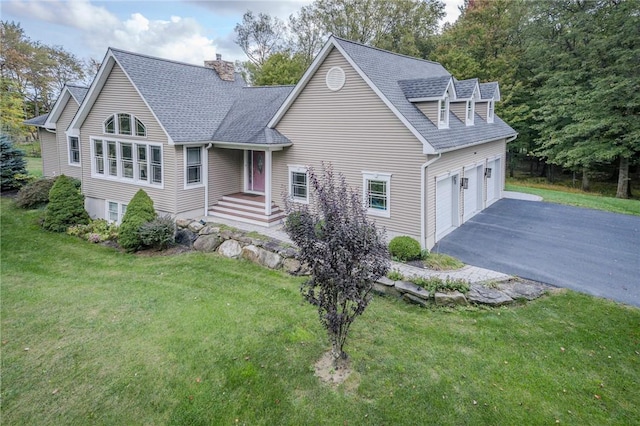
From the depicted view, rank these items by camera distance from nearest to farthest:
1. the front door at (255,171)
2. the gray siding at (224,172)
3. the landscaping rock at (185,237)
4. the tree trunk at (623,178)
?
the landscaping rock at (185,237) → the gray siding at (224,172) → the front door at (255,171) → the tree trunk at (623,178)

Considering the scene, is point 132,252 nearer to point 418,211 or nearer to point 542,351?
point 418,211

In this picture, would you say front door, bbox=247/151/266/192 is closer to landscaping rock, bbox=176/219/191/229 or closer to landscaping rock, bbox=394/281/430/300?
landscaping rock, bbox=176/219/191/229

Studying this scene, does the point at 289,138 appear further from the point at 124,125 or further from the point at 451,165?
the point at 124,125

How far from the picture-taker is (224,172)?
16.6m

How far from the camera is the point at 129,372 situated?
6.64 metres

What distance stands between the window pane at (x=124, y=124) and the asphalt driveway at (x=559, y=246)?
12.9 m

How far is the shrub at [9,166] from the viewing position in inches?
859

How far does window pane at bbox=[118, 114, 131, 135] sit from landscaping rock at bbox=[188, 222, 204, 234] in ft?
17.0

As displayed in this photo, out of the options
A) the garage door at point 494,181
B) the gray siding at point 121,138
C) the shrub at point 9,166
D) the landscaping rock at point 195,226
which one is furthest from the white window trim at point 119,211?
the garage door at point 494,181

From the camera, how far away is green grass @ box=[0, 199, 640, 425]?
567 centimetres

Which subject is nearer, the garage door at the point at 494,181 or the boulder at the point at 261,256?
the boulder at the point at 261,256

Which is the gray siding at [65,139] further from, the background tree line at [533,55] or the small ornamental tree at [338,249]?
the small ornamental tree at [338,249]

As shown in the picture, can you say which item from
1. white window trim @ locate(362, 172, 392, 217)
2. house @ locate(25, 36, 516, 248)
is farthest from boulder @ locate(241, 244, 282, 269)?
white window trim @ locate(362, 172, 392, 217)

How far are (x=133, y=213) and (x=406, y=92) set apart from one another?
34.9 ft
